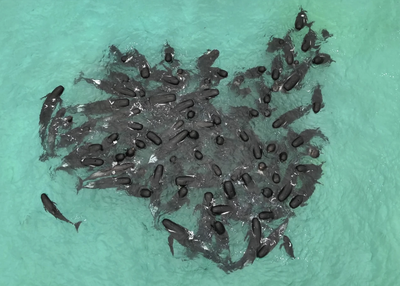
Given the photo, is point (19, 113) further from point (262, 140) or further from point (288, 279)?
point (288, 279)

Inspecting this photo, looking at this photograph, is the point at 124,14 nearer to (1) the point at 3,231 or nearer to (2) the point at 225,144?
(2) the point at 225,144

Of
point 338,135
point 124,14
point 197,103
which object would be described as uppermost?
point 124,14

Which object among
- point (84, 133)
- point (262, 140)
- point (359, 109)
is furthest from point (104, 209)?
point (359, 109)

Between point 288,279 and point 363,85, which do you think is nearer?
point 288,279

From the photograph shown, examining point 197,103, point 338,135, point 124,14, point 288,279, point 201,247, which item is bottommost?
point 288,279

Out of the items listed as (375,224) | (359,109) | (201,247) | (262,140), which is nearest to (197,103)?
(262,140)

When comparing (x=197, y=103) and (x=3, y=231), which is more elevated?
(x=197, y=103)
